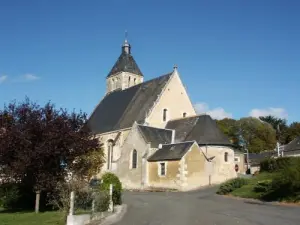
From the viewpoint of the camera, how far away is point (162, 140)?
33469 mm

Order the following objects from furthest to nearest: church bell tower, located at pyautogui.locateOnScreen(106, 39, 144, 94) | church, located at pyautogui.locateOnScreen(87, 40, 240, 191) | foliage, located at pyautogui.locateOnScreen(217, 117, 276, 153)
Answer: foliage, located at pyautogui.locateOnScreen(217, 117, 276, 153), church bell tower, located at pyautogui.locateOnScreen(106, 39, 144, 94), church, located at pyautogui.locateOnScreen(87, 40, 240, 191)

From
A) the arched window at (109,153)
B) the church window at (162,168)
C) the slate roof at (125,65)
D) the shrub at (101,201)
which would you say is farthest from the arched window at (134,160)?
the slate roof at (125,65)

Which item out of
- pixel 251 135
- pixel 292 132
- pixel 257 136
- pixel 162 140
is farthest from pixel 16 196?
pixel 292 132

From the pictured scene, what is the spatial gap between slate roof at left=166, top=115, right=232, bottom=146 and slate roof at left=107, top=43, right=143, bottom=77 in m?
18.6

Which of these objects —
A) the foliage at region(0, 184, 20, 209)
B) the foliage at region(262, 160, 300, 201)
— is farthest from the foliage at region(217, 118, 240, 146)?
the foliage at region(0, 184, 20, 209)

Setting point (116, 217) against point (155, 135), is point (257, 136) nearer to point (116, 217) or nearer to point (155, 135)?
point (155, 135)

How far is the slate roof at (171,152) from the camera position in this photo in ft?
92.7

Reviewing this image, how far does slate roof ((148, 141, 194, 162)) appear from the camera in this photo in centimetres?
2827

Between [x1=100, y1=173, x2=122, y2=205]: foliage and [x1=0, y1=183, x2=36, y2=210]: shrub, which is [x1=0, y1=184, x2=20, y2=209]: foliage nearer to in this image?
[x1=0, y1=183, x2=36, y2=210]: shrub

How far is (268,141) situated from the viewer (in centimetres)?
7125

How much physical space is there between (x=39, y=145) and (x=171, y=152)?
15871 millimetres

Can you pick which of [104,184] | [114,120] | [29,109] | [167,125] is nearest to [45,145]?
[29,109]

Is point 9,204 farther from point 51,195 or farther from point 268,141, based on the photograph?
point 268,141

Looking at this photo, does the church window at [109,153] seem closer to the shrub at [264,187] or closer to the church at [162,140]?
the church at [162,140]
